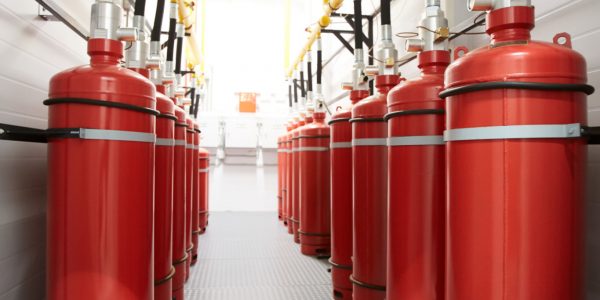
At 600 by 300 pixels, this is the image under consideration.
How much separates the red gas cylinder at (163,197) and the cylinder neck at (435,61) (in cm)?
82

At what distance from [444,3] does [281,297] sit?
4.41 ft

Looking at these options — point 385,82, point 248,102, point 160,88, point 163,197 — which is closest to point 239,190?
point 248,102

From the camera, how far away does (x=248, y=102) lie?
487cm

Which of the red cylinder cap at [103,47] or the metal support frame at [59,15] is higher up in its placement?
the metal support frame at [59,15]

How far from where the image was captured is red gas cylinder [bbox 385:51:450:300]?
3.44 ft

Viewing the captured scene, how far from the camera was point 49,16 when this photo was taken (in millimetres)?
1273

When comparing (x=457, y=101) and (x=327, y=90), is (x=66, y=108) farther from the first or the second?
(x=327, y=90)

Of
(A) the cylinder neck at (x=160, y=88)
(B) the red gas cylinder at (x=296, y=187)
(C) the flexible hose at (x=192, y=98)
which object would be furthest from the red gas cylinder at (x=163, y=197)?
(C) the flexible hose at (x=192, y=98)

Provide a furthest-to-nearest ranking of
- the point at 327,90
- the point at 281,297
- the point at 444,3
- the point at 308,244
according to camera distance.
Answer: the point at 327,90
the point at 308,244
the point at 281,297
the point at 444,3

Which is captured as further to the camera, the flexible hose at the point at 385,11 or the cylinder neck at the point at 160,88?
the cylinder neck at the point at 160,88

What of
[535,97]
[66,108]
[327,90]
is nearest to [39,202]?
[66,108]

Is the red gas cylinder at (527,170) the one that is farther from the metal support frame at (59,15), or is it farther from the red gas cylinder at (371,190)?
the metal support frame at (59,15)

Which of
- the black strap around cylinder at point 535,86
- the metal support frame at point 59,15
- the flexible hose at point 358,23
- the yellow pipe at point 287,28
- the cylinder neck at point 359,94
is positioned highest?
the yellow pipe at point 287,28

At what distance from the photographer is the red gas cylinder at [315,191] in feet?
8.28
